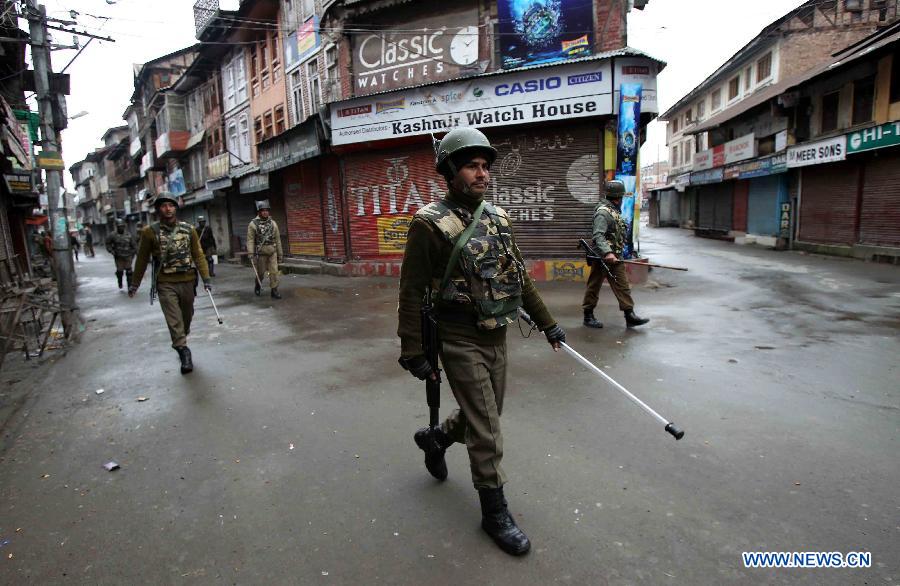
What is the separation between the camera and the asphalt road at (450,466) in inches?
96.4

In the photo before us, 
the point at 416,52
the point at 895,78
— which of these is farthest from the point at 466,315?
the point at 895,78

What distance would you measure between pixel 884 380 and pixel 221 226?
27.5 metres

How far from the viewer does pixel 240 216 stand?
80.3ft

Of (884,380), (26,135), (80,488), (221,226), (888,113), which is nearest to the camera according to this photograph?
(80,488)

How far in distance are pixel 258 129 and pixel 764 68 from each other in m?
23.3

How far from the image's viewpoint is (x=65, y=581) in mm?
2385

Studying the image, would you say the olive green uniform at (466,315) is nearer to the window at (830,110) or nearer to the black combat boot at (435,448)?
the black combat boot at (435,448)

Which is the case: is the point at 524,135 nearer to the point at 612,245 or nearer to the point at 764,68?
the point at 612,245

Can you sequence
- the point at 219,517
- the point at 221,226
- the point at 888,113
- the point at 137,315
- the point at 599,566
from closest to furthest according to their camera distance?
the point at 599,566 < the point at 219,517 < the point at 137,315 < the point at 888,113 < the point at 221,226

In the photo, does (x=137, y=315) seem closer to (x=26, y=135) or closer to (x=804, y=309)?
(x=804, y=309)

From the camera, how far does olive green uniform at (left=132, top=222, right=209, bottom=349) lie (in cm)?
582

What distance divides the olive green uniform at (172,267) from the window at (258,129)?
55.9 ft

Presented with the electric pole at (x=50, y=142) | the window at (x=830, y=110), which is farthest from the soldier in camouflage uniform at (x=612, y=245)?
the window at (x=830, y=110)

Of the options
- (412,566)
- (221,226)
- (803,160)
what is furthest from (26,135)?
(803,160)
